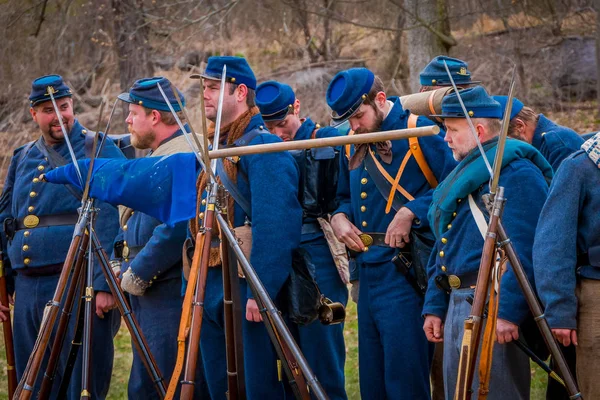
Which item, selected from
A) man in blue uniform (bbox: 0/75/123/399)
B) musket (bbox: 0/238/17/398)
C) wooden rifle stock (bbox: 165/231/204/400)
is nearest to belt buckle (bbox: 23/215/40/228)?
man in blue uniform (bbox: 0/75/123/399)

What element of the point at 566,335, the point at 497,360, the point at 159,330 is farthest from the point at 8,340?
the point at 566,335

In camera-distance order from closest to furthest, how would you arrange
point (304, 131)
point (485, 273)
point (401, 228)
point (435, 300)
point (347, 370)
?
point (485, 273) → point (435, 300) → point (401, 228) → point (304, 131) → point (347, 370)

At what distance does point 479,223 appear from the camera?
4.04 metres

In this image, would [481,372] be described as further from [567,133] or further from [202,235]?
[567,133]

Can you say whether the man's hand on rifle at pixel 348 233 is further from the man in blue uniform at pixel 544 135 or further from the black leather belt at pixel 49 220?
the black leather belt at pixel 49 220

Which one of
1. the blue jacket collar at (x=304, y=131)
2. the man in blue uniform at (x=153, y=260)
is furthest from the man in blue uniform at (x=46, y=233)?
the blue jacket collar at (x=304, y=131)

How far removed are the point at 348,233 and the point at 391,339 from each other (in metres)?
0.61

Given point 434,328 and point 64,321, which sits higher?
point 64,321

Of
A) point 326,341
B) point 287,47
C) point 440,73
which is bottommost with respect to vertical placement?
point 326,341

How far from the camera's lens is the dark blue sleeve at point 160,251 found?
16.4 feet

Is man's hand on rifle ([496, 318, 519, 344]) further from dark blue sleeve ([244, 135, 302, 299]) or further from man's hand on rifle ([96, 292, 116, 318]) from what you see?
man's hand on rifle ([96, 292, 116, 318])

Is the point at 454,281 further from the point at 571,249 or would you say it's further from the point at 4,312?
the point at 4,312

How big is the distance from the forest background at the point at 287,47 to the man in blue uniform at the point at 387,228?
718cm

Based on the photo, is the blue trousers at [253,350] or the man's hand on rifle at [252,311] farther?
the blue trousers at [253,350]
